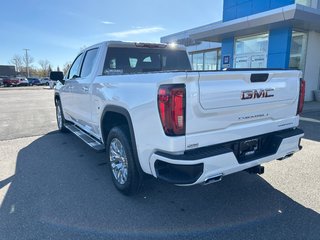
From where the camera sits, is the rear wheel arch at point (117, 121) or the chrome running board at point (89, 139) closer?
the rear wheel arch at point (117, 121)

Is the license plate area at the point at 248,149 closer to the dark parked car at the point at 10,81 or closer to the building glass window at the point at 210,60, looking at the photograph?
the building glass window at the point at 210,60

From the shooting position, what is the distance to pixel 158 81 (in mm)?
2471

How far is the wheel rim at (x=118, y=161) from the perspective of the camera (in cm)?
338

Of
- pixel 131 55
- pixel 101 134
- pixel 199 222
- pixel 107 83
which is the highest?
pixel 131 55

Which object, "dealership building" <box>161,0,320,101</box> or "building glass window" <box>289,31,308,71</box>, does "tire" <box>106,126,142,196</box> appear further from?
"building glass window" <box>289,31,308,71</box>

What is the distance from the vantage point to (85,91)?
4504mm

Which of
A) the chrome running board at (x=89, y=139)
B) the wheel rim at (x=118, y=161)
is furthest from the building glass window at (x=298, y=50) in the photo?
the wheel rim at (x=118, y=161)

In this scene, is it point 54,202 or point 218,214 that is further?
point 54,202

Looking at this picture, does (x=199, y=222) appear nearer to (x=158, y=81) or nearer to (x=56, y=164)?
(x=158, y=81)

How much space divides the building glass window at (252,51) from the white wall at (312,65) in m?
2.19

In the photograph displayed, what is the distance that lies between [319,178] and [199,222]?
228cm

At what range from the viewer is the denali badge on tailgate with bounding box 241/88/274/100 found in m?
2.76

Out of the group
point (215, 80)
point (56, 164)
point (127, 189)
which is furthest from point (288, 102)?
Result: point (56, 164)

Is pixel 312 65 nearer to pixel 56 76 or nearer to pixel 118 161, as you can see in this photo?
pixel 56 76
